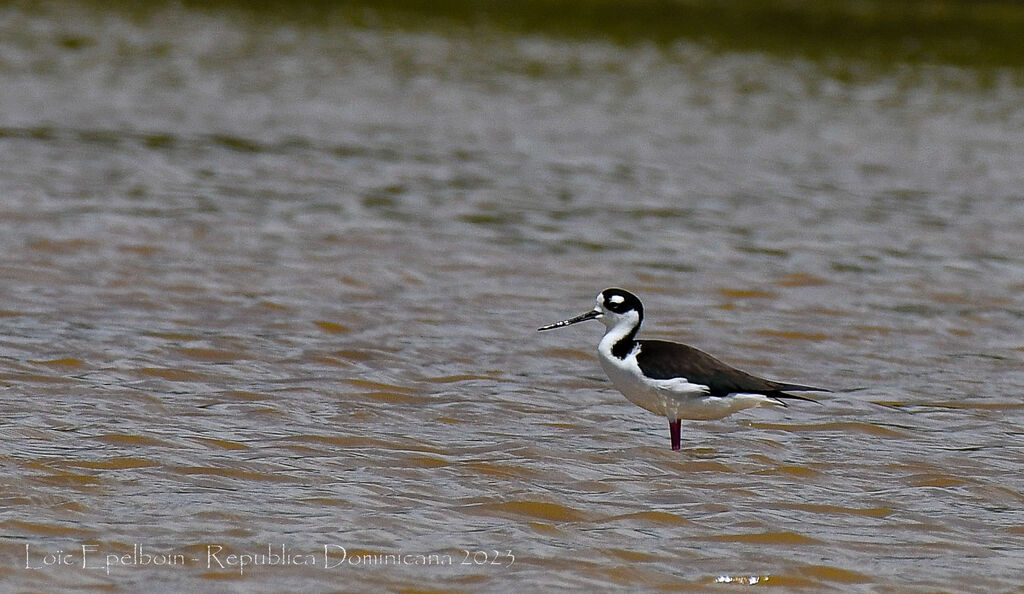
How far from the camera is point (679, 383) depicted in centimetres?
852

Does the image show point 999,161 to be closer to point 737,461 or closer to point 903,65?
point 903,65

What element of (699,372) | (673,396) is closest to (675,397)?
(673,396)

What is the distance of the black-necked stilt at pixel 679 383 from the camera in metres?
8.57

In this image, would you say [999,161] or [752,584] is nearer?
[752,584]

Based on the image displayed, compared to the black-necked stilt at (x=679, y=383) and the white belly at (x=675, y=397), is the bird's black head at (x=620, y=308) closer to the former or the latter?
the black-necked stilt at (x=679, y=383)

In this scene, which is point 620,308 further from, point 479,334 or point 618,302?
point 479,334

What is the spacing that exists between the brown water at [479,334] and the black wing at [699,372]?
365 mm

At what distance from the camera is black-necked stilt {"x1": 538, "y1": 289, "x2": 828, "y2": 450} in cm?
857

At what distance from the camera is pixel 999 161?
20.0 metres

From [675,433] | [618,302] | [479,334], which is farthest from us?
[479,334]

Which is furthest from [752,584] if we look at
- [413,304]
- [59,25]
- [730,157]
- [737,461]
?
[59,25]

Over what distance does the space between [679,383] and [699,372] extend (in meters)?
0.16

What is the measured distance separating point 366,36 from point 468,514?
2281cm

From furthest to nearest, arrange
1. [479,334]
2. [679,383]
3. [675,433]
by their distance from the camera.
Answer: [479,334], [675,433], [679,383]
